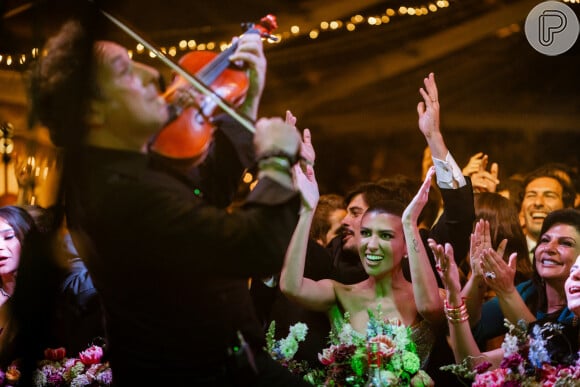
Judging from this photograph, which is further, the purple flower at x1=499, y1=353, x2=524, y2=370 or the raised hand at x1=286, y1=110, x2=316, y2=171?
the raised hand at x1=286, y1=110, x2=316, y2=171

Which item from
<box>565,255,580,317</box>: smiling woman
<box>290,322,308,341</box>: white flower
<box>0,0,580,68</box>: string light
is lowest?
<box>290,322,308,341</box>: white flower

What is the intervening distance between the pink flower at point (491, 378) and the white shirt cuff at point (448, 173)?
2.97 feet

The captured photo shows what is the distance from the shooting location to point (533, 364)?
2857 millimetres

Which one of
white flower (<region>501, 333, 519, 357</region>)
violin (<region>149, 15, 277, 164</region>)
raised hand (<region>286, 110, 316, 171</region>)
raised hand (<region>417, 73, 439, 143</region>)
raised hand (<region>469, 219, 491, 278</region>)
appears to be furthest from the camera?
raised hand (<region>417, 73, 439, 143</region>)

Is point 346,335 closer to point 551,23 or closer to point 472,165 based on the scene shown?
point 472,165

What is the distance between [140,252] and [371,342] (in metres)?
1.03

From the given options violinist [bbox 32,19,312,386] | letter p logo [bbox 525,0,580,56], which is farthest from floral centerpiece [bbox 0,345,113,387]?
letter p logo [bbox 525,0,580,56]

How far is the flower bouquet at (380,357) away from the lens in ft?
10.3

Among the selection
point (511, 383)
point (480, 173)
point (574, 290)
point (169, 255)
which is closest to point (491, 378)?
Answer: point (511, 383)

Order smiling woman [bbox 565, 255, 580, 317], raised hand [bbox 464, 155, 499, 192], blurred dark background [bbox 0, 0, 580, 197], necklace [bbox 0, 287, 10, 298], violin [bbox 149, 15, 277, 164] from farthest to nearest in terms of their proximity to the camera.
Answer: raised hand [bbox 464, 155, 499, 192] → necklace [bbox 0, 287, 10, 298] → blurred dark background [bbox 0, 0, 580, 197] → smiling woman [bbox 565, 255, 580, 317] → violin [bbox 149, 15, 277, 164]

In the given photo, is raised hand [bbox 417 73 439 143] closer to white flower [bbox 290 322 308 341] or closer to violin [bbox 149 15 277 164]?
white flower [bbox 290 322 308 341]

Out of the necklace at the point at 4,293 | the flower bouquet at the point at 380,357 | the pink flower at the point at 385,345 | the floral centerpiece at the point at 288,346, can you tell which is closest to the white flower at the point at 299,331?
the floral centerpiece at the point at 288,346

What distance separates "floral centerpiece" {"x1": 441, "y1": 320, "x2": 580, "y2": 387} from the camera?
9.25 ft

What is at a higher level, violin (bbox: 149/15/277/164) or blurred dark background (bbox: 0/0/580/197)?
blurred dark background (bbox: 0/0/580/197)
